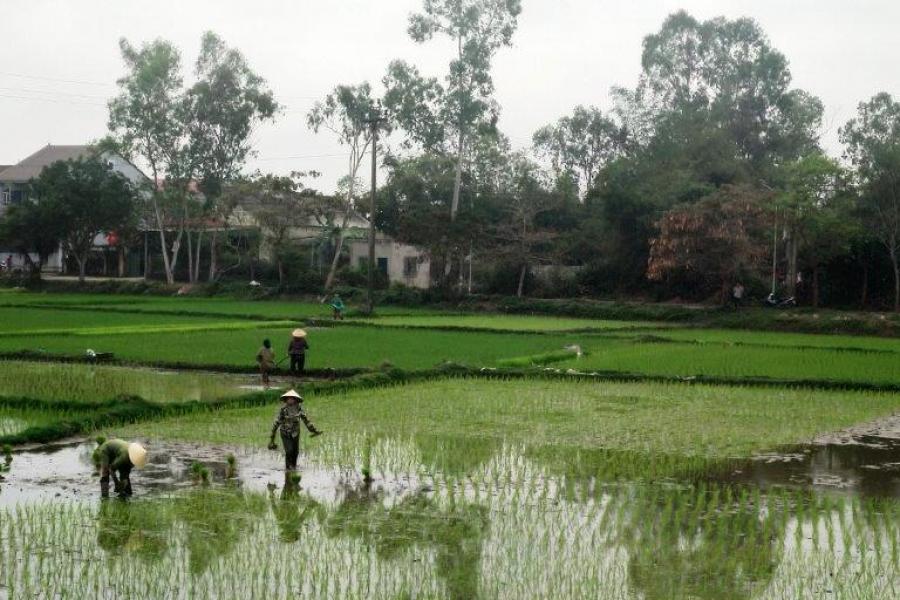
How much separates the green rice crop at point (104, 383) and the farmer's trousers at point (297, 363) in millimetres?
854

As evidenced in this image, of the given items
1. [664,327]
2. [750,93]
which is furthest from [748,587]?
[750,93]

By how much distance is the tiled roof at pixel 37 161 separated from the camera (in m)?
59.7

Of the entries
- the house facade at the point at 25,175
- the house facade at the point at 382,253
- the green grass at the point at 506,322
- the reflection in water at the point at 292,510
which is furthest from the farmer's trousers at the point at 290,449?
the house facade at the point at 25,175

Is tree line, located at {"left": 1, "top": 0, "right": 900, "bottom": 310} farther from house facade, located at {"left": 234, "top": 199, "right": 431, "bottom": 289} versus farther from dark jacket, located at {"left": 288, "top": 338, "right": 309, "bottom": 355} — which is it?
dark jacket, located at {"left": 288, "top": 338, "right": 309, "bottom": 355}

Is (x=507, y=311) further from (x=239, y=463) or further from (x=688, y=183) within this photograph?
(x=239, y=463)

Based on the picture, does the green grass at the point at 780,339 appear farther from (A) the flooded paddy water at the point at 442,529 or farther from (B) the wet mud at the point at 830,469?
(A) the flooded paddy water at the point at 442,529

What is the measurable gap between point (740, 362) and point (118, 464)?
1453 cm

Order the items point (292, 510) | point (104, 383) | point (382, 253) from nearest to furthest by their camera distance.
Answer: point (292, 510)
point (104, 383)
point (382, 253)

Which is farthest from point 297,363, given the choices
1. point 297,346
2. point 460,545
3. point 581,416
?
point 460,545

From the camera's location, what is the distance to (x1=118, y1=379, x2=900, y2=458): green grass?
1185cm

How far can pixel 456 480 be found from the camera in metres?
9.64

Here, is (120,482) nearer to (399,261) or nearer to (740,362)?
(740,362)

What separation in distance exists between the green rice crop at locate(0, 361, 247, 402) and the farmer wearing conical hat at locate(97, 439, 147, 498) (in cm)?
511

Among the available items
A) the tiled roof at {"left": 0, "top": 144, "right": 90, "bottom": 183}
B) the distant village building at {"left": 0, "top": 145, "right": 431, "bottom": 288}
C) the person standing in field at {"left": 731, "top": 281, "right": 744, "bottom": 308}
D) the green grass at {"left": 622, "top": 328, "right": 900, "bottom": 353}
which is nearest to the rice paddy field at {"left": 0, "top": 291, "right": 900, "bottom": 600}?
the green grass at {"left": 622, "top": 328, "right": 900, "bottom": 353}
